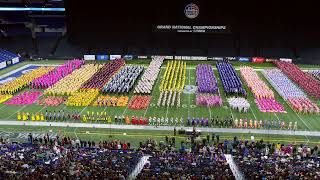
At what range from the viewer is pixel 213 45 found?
189 feet

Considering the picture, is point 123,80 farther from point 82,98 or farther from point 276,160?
point 276,160

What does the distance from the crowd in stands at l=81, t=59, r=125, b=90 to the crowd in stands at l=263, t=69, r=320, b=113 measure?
15.9 metres

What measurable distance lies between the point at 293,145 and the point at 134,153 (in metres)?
9.81

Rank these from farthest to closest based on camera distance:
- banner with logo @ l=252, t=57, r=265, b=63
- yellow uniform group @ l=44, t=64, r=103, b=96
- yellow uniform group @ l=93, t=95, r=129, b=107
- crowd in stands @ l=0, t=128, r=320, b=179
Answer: banner with logo @ l=252, t=57, r=265, b=63, yellow uniform group @ l=44, t=64, r=103, b=96, yellow uniform group @ l=93, t=95, r=129, b=107, crowd in stands @ l=0, t=128, r=320, b=179

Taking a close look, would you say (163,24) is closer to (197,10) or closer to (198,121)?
(197,10)

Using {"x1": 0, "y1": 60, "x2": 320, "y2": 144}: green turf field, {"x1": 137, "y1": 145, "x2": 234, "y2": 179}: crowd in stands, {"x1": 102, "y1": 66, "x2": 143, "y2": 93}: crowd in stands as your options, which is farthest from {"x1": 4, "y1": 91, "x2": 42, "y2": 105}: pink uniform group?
→ {"x1": 137, "y1": 145, "x2": 234, "y2": 179}: crowd in stands

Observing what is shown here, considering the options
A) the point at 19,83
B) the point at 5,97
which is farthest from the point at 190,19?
the point at 5,97

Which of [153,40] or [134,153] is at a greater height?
[153,40]

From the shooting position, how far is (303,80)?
38844 mm

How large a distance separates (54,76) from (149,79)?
956 centimetres

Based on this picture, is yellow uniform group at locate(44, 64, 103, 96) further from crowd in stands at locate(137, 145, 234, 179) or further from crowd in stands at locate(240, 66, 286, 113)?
crowd in stands at locate(137, 145, 234, 179)

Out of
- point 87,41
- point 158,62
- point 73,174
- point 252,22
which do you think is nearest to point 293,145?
point 73,174

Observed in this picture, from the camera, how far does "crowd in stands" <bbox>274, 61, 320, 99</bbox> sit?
116ft

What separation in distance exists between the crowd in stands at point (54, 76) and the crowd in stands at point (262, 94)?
1845 centimetres
